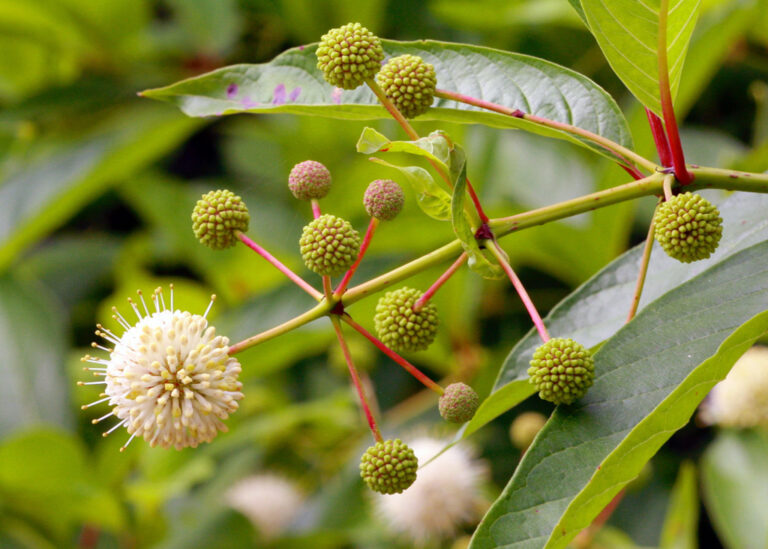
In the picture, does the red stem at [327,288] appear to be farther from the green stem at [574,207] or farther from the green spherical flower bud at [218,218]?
the green spherical flower bud at [218,218]

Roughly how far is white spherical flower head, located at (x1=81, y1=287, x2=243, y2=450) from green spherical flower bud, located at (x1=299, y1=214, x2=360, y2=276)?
0.50 ft

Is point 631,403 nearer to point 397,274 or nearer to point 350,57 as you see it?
point 397,274

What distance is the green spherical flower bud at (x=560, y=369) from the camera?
1017 millimetres

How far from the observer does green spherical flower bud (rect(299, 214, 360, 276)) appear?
3.39ft

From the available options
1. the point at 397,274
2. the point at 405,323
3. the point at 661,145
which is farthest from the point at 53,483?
the point at 661,145

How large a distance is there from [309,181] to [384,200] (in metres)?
0.12

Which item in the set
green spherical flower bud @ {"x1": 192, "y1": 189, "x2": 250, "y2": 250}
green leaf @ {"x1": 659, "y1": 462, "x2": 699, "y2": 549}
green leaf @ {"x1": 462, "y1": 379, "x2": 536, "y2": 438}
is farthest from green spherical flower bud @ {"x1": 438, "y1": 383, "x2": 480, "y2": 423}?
green leaf @ {"x1": 659, "y1": 462, "x2": 699, "y2": 549}

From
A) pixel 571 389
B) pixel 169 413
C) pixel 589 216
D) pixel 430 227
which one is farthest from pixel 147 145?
pixel 571 389

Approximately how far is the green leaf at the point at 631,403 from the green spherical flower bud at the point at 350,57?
488mm

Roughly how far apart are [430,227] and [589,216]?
463 millimetres

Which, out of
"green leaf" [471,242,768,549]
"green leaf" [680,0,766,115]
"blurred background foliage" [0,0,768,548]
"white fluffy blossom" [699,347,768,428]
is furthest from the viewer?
"blurred background foliage" [0,0,768,548]

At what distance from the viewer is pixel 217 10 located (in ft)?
10.1

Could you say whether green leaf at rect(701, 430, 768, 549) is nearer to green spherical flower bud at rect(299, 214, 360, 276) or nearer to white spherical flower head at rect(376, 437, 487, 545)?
white spherical flower head at rect(376, 437, 487, 545)

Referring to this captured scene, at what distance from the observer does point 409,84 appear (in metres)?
1.11
